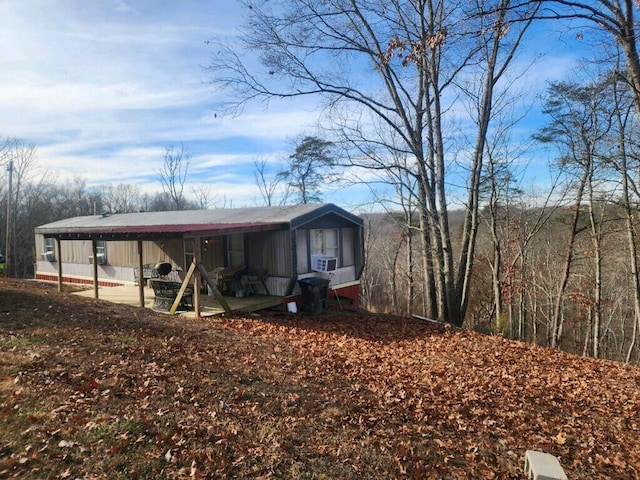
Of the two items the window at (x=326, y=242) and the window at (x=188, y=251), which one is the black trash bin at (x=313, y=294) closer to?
the window at (x=326, y=242)

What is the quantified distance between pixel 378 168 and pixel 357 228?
4.10 metres

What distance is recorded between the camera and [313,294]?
39.6ft

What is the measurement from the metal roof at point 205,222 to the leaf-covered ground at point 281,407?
3.01 m

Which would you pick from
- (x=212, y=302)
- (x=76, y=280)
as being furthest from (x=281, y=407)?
(x=76, y=280)

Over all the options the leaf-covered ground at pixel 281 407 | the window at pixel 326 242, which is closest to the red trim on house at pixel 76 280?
the leaf-covered ground at pixel 281 407

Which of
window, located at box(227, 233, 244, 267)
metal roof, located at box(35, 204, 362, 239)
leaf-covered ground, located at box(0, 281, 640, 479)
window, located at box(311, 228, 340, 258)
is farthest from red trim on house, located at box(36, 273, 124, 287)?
window, located at box(311, 228, 340, 258)

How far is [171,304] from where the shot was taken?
10.6 meters

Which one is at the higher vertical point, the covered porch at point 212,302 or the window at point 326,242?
the window at point 326,242

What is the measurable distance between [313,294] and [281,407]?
741cm

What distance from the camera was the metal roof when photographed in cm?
1065

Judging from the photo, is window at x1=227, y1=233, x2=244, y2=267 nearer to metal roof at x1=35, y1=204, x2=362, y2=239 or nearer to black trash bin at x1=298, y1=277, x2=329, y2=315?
metal roof at x1=35, y1=204, x2=362, y2=239

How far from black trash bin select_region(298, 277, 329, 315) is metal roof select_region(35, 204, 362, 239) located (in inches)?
74.1

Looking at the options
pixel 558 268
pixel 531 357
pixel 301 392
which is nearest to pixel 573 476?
pixel 301 392

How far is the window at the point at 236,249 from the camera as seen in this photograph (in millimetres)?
13102
